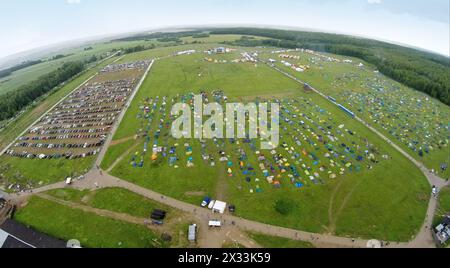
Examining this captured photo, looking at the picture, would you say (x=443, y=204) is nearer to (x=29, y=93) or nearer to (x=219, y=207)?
(x=219, y=207)

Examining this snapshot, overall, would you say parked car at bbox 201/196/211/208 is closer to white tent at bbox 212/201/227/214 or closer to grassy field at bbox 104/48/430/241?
grassy field at bbox 104/48/430/241

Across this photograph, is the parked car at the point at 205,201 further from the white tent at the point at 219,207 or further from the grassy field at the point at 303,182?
the grassy field at the point at 303,182

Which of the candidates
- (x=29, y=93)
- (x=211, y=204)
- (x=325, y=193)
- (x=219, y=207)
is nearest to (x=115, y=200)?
(x=211, y=204)

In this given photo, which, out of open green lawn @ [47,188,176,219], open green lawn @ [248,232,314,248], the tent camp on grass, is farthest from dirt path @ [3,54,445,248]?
the tent camp on grass

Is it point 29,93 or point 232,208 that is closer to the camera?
point 232,208

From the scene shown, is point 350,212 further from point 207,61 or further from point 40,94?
point 40,94
